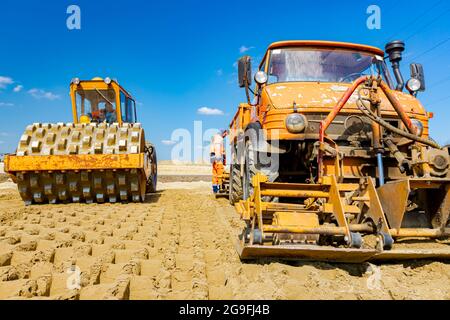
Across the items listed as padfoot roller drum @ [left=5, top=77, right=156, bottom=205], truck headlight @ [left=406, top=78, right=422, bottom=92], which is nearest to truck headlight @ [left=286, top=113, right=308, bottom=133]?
truck headlight @ [left=406, top=78, right=422, bottom=92]

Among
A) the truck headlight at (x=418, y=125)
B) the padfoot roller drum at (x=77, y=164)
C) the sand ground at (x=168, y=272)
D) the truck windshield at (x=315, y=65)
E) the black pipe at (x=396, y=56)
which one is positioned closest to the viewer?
the sand ground at (x=168, y=272)

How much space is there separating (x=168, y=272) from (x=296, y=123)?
2.22 meters

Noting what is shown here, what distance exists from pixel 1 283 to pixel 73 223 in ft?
7.42

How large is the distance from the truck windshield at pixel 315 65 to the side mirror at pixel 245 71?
318 mm

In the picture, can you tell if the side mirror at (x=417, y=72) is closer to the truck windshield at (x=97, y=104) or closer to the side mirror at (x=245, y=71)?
the side mirror at (x=245, y=71)

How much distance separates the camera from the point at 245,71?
16.9 ft

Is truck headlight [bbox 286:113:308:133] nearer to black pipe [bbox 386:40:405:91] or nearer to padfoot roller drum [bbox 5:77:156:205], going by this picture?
black pipe [bbox 386:40:405:91]

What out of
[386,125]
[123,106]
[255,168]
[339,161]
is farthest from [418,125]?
[123,106]

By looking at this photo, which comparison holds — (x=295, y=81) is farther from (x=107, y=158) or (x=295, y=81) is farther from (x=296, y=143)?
(x=107, y=158)

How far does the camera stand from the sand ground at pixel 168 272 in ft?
7.14

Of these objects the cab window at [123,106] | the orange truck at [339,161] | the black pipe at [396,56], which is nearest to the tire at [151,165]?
the cab window at [123,106]

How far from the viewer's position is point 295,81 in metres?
4.90

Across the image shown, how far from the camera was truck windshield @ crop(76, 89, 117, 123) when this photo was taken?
28.4 ft

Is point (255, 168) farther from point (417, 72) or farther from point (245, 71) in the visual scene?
point (417, 72)
